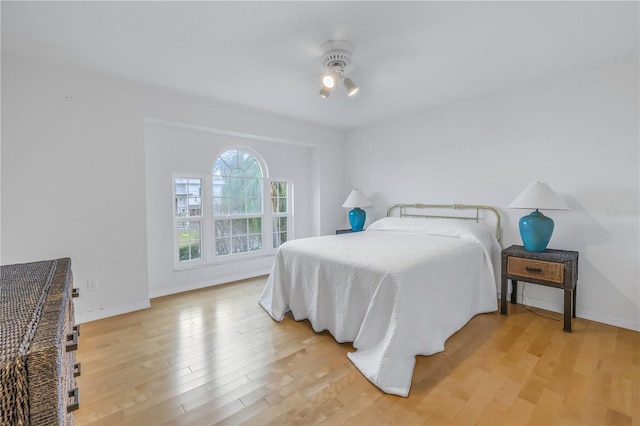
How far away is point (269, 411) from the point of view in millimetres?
1664

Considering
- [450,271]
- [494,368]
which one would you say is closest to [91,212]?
[450,271]

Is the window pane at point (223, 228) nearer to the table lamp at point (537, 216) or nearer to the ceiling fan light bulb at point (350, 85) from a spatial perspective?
the ceiling fan light bulb at point (350, 85)

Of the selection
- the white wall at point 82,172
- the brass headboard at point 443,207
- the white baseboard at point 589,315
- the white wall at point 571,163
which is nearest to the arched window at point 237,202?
the white wall at point 82,172

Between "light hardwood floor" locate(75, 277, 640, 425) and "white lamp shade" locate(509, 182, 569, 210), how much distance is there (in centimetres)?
112

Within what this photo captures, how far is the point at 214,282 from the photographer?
13.4 feet

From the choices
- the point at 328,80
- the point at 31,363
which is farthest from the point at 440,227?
the point at 31,363

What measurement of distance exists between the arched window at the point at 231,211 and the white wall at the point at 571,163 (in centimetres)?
246

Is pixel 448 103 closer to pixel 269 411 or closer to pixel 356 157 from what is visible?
pixel 356 157

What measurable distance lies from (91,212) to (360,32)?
3.01 meters

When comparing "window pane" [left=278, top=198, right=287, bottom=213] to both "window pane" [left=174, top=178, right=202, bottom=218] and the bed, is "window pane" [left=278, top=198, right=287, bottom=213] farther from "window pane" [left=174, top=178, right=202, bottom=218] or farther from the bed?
the bed

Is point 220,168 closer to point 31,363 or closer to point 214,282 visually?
point 214,282

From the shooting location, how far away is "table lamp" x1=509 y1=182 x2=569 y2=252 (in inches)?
104

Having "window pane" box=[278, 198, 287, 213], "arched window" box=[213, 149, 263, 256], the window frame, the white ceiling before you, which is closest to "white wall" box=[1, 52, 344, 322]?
the white ceiling

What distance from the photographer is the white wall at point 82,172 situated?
254 cm
